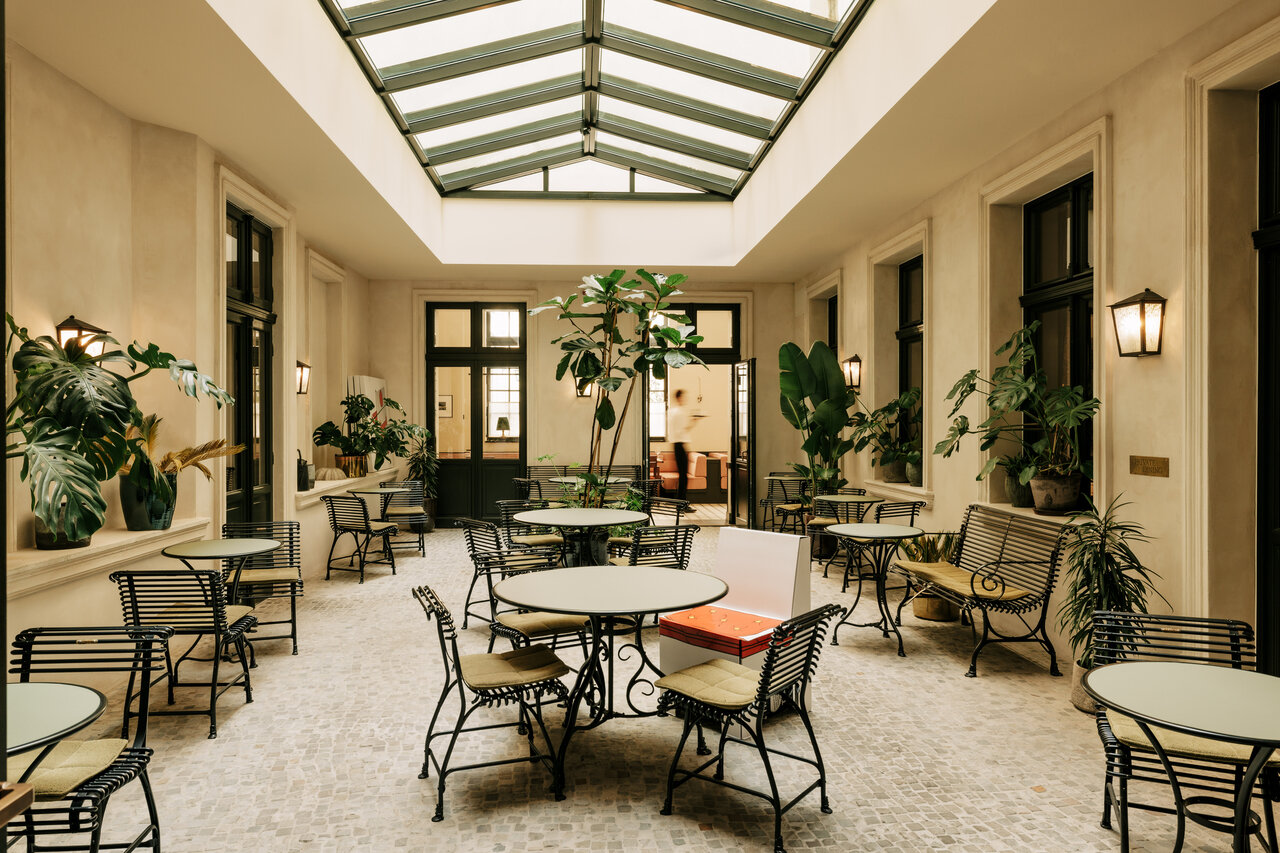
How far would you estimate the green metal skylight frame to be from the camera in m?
5.78

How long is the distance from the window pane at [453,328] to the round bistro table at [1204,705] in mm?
10216

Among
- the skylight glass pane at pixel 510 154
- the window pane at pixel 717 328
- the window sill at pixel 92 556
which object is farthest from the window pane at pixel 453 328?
the window sill at pixel 92 556

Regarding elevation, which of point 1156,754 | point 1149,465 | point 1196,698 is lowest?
point 1156,754

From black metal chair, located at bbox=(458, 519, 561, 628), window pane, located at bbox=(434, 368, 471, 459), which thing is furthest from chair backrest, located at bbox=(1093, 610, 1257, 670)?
window pane, located at bbox=(434, 368, 471, 459)

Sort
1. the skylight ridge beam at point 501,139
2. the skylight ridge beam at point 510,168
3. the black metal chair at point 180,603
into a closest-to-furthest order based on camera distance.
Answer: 1. the black metal chair at point 180,603
2. the skylight ridge beam at point 501,139
3. the skylight ridge beam at point 510,168

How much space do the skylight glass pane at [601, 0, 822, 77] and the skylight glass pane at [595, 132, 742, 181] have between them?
273 cm

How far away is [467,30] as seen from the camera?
620 centimetres

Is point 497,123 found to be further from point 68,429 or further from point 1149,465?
point 1149,465

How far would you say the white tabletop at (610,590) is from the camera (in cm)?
332

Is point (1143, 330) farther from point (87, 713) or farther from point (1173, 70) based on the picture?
point (87, 713)

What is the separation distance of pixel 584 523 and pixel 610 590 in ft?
6.60

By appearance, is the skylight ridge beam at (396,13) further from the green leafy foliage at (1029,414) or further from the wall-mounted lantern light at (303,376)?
the green leafy foliage at (1029,414)

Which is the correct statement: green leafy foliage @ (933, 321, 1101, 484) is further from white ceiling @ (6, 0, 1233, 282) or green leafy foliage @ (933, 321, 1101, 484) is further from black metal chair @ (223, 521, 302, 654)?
black metal chair @ (223, 521, 302, 654)

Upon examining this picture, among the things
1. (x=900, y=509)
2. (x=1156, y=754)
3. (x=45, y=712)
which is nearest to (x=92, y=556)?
(x=45, y=712)
